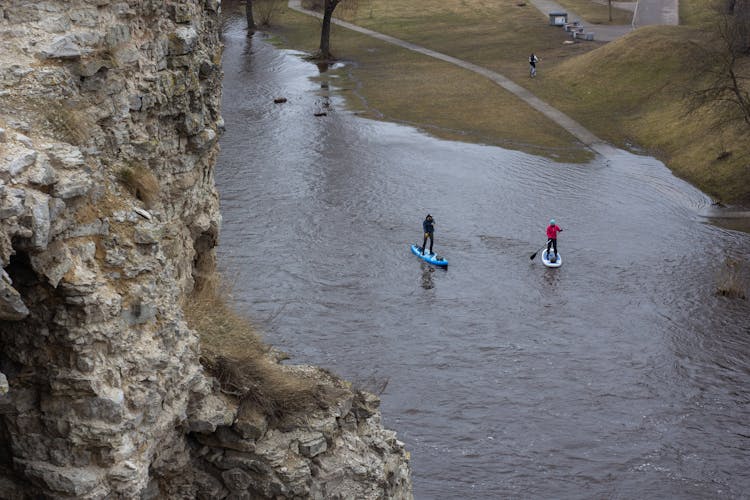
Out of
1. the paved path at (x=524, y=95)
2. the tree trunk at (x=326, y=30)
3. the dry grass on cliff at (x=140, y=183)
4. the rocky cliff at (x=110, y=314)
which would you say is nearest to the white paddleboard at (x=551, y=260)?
the paved path at (x=524, y=95)

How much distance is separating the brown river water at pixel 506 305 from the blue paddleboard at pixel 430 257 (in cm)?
34

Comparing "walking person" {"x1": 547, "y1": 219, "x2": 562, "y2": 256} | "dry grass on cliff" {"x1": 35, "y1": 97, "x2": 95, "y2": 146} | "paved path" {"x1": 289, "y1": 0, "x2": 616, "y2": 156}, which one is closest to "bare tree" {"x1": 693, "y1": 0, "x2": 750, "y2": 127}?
"paved path" {"x1": 289, "y1": 0, "x2": 616, "y2": 156}

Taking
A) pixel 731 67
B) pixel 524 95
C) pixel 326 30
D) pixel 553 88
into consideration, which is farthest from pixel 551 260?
pixel 326 30

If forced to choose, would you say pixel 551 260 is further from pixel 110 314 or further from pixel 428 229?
pixel 110 314

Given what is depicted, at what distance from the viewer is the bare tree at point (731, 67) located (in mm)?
44438

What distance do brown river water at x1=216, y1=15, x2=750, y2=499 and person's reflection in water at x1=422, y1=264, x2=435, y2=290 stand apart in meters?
0.08

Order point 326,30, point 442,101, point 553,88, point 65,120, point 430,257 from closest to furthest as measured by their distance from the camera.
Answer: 1. point 65,120
2. point 430,257
3. point 442,101
4. point 553,88
5. point 326,30

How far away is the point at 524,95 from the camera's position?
195ft

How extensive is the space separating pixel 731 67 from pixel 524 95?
660 inches

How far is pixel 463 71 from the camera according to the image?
216 feet

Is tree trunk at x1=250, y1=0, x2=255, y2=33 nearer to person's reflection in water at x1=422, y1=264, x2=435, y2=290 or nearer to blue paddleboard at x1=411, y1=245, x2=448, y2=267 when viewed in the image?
blue paddleboard at x1=411, y1=245, x2=448, y2=267

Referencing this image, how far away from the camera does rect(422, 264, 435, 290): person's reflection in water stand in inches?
1271

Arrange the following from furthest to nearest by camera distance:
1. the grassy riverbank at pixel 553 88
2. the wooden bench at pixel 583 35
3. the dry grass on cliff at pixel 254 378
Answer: the wooden bench at pixel 583 35 → the grassy riverbank at pixel 553 88 → the dry grass on cliff at pixel 254 378

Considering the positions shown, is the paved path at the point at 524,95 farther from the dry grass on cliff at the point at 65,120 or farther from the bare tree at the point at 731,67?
the dry grass on cliff at the point at 65,120
